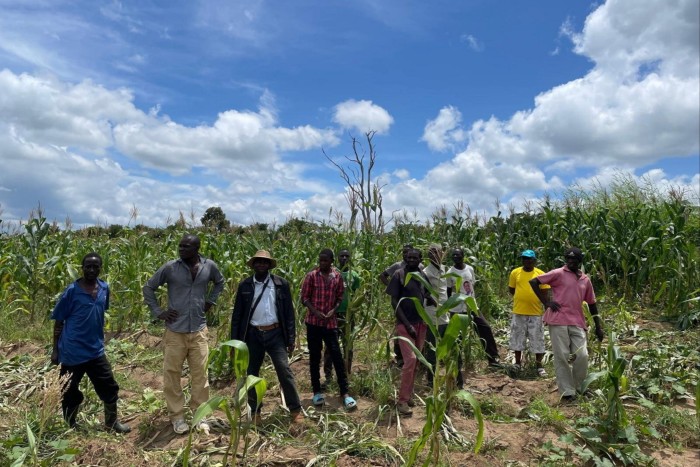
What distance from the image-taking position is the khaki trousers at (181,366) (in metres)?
4.22

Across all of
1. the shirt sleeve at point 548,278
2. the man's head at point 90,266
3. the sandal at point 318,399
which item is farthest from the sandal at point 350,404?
the man's head at point 90,266

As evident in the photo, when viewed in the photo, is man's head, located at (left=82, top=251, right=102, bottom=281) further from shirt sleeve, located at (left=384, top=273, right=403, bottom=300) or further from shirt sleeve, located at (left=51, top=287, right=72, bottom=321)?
shirt sleeve, located at (left=384, top=273, right=403, bottom=300)

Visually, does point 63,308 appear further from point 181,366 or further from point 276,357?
point 276,357

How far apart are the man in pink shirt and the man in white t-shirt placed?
0.88 m

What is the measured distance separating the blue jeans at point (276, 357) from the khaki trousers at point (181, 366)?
1.34ft

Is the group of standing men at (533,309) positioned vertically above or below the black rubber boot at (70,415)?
above

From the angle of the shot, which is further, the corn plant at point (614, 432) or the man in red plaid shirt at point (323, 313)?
the man in red plaid shirt at point (323, 313)

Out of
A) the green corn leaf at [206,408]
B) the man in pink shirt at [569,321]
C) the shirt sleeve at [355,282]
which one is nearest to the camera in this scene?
the green corn leaf at [206,408]

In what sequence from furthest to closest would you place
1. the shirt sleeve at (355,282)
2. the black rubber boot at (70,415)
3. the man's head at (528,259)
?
the man's head at (528,259) < the shirt sleeve at (355,282) < the black rubber boot at (70,415)

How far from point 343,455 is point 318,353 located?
1.36 metres

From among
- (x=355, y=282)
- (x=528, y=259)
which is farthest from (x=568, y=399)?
(x=355, y=282)

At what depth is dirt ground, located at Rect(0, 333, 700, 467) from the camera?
146 inches

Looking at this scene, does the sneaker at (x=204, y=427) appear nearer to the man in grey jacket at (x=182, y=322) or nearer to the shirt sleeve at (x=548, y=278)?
the man in grey jacket at (x=182, y=322)

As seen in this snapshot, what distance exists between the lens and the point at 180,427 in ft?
13.6
